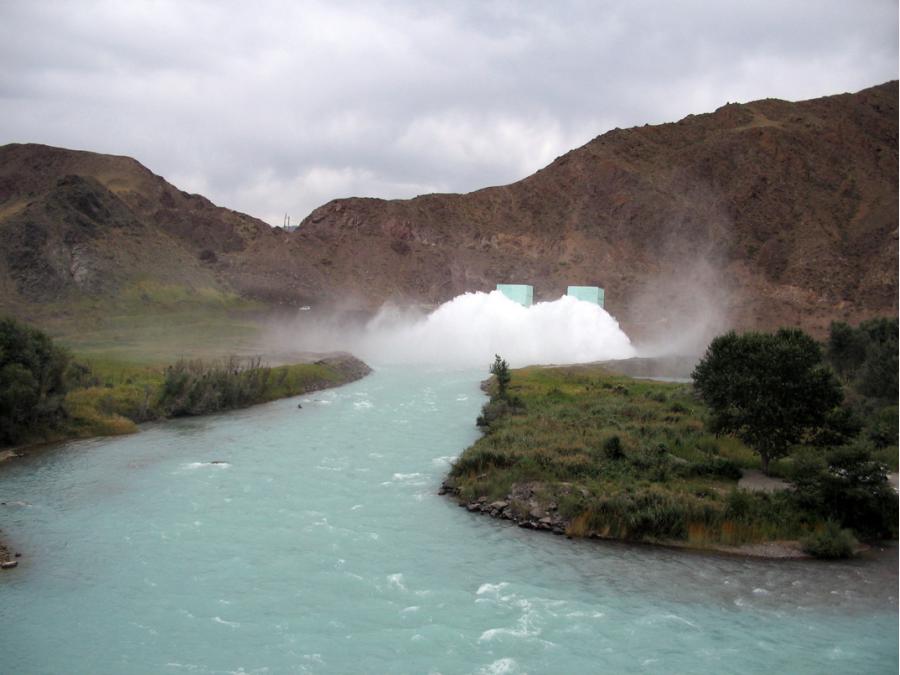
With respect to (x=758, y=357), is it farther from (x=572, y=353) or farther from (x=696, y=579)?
(x=572, y=353)

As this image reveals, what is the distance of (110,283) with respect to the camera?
89938 mm

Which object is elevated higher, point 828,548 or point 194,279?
point 194,279

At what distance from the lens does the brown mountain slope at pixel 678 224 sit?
346 ft

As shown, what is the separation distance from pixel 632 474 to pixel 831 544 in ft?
22.1

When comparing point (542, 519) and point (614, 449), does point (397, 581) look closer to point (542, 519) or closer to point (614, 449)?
point (542, 519)

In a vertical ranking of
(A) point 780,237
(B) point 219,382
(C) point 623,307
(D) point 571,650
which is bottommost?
(D) point 571,650

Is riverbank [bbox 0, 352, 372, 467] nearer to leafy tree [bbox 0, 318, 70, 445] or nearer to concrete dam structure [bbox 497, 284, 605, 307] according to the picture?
leafy tree [bbox 0, 318, 70, 445]

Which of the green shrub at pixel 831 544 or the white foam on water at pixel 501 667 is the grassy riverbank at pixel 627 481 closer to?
the green shrub at pixel 831 544

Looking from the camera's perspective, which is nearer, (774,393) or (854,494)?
(854,494)

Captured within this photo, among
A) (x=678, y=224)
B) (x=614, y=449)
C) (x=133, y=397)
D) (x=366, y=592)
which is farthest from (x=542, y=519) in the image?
(x=678, y=224)

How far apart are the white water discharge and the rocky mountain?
74.4 ft

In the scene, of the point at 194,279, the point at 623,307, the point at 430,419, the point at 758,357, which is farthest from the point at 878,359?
the point at 194,279

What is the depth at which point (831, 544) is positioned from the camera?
21.3m

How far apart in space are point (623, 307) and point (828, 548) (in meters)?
88.1
